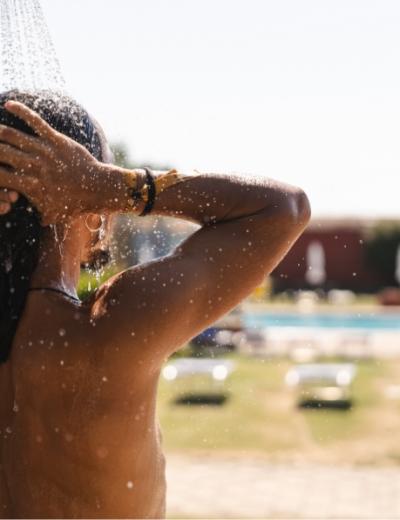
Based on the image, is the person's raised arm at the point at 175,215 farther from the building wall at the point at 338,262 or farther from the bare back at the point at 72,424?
the building wall at the point at 338,262

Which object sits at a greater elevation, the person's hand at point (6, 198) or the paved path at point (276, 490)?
the person's hand at point (6, 198)

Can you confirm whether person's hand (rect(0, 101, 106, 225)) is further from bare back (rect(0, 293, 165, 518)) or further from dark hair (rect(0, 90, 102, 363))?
bare back (rect(0, 293, 165, 518))

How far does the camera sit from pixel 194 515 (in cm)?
758

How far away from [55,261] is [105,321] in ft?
0.62

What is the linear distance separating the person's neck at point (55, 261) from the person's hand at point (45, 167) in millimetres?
143

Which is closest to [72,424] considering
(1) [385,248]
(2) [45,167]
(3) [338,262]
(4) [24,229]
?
(4) [24,229]

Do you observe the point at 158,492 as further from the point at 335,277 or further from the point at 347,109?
the point at 335,277

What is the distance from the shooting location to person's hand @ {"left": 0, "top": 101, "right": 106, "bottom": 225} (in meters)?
1.49

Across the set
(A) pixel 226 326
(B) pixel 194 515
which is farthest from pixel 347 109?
(B) pixel 194 515

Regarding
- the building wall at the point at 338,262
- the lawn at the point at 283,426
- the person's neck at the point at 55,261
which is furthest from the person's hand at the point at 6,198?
the building wall at the point at 338,262

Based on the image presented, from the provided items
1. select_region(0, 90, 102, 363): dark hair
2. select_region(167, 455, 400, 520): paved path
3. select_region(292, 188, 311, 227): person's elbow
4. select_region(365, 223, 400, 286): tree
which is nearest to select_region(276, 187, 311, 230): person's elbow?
select_region(292, 188, 311, 227): person's elbow

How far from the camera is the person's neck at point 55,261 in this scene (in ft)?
5.56

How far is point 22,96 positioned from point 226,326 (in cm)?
1671

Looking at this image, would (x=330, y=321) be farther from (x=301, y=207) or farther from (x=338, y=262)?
(x=301, y=207)
